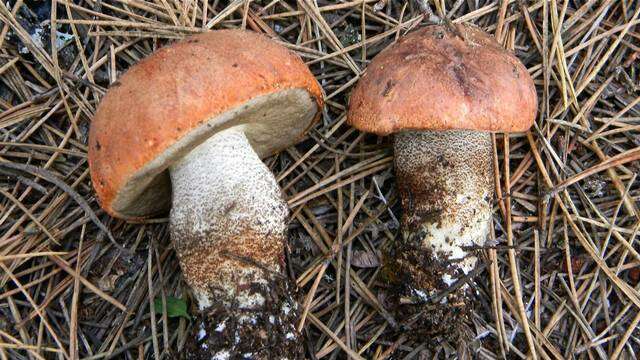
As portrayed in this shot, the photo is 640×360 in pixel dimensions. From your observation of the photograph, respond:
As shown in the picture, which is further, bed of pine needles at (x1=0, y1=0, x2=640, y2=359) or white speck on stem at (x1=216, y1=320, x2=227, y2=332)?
bed of pine needles at (x1=0, y1=0, x2=640, y2=359)

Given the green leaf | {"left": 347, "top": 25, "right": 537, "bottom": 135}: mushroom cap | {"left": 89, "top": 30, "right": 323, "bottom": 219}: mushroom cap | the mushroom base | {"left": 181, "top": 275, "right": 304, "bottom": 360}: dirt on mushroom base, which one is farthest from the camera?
the green leaf

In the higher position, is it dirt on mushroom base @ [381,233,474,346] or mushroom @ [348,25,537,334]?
mushroom @ [348,25,537,334]

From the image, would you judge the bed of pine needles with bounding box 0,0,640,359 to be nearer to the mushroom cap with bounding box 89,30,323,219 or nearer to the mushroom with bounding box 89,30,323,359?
the mushroom with bounding box 89,30,323,359

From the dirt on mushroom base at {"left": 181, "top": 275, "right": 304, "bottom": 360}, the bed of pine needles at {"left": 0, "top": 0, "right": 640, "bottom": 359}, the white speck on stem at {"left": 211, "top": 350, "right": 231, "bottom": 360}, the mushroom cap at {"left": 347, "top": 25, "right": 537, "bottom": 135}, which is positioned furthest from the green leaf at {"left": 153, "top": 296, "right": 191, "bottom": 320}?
the mushroom cap at {"left": 347, "top": 25, "right": 537, "bottom": 135}

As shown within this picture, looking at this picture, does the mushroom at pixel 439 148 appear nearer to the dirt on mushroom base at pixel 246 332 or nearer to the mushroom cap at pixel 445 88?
the mushroom cap at pixel 445 88

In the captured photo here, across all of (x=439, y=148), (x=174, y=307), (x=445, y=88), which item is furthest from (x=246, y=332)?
(x=445, y=88)

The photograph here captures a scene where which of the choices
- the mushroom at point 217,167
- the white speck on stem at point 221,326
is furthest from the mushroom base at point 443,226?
the white speck on stem at point 221,326
